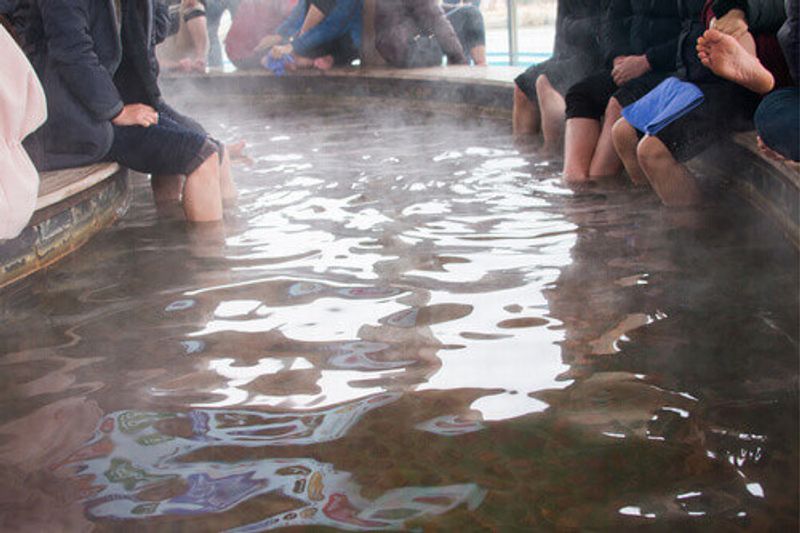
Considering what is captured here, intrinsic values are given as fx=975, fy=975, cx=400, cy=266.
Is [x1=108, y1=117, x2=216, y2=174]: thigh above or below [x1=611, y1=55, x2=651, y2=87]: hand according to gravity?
below

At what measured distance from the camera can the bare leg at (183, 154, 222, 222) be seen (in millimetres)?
5062

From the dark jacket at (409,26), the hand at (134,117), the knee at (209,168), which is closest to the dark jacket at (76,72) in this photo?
the hand at (134,117)

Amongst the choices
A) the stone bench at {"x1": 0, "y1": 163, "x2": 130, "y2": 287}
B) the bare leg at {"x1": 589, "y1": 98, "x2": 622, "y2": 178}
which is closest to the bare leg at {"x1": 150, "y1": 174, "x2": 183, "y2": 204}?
the stone bench at {"x1": 0, "y1": 163, "x2": 130, "y2": 287}

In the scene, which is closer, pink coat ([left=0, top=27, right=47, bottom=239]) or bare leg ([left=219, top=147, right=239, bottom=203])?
pink coat ([left=0, top=27, right=47, bottom=239])

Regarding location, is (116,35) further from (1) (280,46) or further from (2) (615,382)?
(1) (280,46)

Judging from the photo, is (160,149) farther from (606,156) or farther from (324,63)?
(324,63)

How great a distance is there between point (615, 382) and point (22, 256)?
2.64 metres

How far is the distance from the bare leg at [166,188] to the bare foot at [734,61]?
3140mm

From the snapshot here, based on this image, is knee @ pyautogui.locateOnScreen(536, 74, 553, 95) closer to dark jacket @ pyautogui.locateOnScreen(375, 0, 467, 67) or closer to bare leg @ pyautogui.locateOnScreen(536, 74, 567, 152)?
bare leg @ pyautogui.locateOnScreen(536, 74, 567, 152)

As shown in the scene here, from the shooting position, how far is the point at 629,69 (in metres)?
5.46

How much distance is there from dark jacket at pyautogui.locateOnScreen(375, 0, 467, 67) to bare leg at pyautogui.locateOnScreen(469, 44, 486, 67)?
0.99 ft

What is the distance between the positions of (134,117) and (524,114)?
341 centimetres

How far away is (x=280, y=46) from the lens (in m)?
11.1

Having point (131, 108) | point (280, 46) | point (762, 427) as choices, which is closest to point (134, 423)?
point (762, 427)
